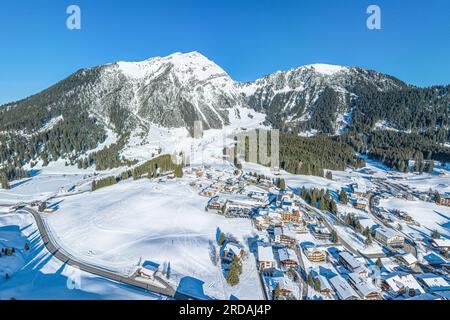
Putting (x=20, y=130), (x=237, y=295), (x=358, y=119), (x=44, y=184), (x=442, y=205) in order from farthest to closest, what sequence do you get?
1. (x=358, y=119)
2. (x=20, y=130)
3. (x=44, y=184)
4. (x=442, y=205)
5. (x=237, y=295)

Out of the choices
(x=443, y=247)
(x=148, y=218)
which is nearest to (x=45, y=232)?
(x=148, y=218)

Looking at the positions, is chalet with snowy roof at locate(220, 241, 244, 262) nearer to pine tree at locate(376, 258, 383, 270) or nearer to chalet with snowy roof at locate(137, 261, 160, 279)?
chalet with snowy roof at locate(137, 261, 160, 279)

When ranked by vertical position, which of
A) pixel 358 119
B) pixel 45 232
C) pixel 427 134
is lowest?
Result: pixel 45 232

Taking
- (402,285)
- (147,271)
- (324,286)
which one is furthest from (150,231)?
(402,285)

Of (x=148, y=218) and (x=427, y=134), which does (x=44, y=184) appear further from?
(x=427, y=134)

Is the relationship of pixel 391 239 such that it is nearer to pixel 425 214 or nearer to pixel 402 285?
pixel 402 285

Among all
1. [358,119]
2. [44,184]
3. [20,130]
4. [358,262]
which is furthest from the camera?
[358,119]

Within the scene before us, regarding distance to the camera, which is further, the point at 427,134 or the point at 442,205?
the point at 427,134
